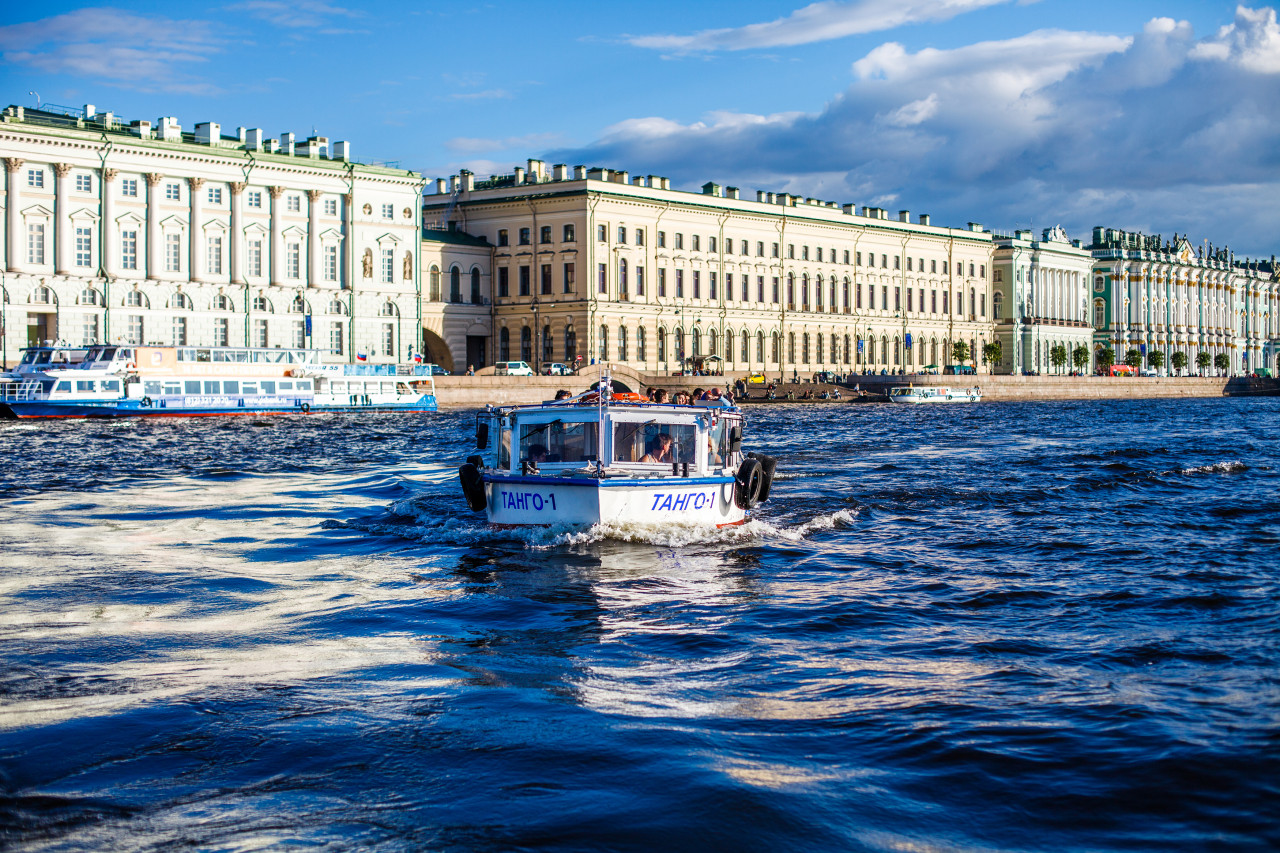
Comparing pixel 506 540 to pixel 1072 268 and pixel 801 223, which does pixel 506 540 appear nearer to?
pixel 801 223

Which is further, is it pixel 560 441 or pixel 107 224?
pixel 107 224

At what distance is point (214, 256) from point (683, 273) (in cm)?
3275

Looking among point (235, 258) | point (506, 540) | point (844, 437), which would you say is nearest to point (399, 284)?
point (235, 258)

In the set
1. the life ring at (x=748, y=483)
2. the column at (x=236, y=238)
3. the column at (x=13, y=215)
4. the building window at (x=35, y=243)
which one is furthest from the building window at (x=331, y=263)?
the life ring at (x=748, y=483)

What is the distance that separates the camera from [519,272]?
91125 millimetres

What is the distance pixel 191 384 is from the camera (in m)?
59.9

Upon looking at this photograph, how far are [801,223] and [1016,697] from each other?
94.5 meters

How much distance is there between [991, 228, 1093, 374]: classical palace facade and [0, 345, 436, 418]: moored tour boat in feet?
238

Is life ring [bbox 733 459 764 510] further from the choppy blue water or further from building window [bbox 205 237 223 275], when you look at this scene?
building window [bbox 205 237 223 275]

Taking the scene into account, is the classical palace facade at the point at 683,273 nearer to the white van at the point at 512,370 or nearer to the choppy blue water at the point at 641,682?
the white van at the point at 512,370

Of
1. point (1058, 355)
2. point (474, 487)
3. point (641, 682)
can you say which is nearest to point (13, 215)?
point (474, 487)

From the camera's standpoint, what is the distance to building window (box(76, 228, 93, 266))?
2667 inches

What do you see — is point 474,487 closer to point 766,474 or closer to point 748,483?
point 748,483

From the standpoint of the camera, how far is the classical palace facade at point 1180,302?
146 metres
